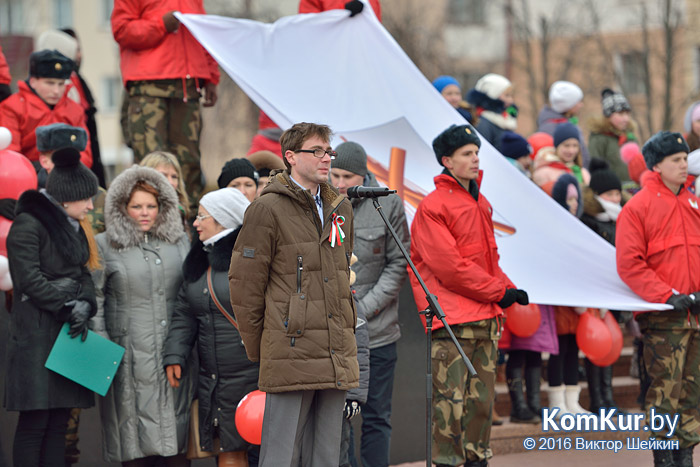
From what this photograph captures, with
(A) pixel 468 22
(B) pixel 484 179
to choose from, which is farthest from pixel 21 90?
(A) pixel 468 22

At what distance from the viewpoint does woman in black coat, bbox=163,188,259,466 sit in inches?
247

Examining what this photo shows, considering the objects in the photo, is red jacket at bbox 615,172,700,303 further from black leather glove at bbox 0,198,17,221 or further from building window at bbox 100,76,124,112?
building window at bbox 100,76,124,112

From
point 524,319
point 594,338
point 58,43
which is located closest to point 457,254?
point 524,319

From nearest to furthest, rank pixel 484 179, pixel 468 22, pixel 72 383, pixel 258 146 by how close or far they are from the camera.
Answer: pixel 72 383, pixel 484 179, pixel 258 146, pixel 468 22

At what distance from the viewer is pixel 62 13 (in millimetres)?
40625

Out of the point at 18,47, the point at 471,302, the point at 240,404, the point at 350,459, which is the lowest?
the point at 350,459

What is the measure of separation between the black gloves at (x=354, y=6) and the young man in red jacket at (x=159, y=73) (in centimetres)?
128

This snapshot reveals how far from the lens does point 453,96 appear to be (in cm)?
1045

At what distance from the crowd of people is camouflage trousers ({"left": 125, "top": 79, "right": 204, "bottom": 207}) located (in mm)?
484

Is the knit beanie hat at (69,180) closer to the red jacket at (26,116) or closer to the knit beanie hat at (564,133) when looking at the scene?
the red jacket at (26,116)

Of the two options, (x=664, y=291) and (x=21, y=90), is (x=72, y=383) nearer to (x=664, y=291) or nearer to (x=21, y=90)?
(x=21, y=90)

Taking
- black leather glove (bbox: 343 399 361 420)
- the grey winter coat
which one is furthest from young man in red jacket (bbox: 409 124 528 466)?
black leather glove (bbox: 343 399 361 420)

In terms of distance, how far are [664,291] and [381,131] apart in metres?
2.56

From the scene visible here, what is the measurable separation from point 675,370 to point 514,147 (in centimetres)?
345
